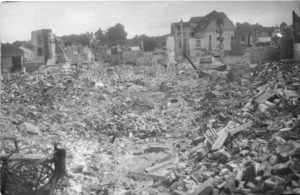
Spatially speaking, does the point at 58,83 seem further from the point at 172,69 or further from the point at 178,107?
the point at 172,69

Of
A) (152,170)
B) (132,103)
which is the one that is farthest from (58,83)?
(152,170)

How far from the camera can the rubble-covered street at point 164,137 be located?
5.69 metres

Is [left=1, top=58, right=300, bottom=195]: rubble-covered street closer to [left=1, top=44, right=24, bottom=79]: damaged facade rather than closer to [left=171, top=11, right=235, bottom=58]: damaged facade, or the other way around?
[left=1, top=44, right=24, bottom=79]: damaged facade

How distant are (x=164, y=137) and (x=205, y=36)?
30860mm

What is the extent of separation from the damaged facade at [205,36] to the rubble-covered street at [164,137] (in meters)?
23.6

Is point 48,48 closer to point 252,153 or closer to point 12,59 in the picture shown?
point 12,59

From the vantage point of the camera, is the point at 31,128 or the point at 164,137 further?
the point at 164,137

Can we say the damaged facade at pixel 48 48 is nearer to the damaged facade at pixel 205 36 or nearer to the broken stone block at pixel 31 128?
the damaged facade at pixel 205 36

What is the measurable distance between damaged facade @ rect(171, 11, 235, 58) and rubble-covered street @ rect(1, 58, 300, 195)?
23626 mm

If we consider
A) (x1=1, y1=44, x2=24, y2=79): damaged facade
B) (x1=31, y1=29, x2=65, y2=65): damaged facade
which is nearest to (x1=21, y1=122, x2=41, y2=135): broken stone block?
(x1=1, y1=44, x2=24, y2=79): damaged facade

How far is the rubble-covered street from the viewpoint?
5687 millimetres

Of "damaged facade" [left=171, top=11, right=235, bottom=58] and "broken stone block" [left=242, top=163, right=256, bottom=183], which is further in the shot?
"damaged facade" [left=171, top=11, right=235, bottom=58]

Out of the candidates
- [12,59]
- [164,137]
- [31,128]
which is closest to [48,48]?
[12,59]

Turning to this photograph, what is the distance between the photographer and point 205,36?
3878 centimetres
